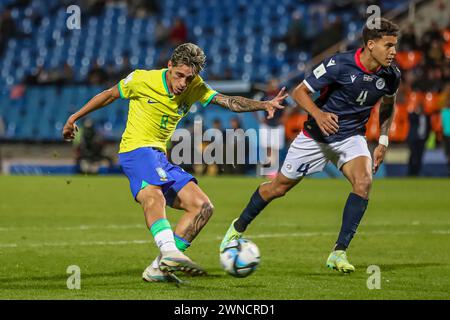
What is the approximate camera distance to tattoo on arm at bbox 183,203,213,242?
26.1ft

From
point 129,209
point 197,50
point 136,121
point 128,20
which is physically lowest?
point 129,209

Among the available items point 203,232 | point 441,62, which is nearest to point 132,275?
point 203,232

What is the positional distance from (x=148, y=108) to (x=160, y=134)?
25 cm

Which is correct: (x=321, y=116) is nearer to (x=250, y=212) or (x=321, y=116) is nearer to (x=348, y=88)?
(x=348, y=88)

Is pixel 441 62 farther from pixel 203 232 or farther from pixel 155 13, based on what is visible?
pixel 203 232

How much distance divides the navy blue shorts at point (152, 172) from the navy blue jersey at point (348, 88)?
66.8 inches

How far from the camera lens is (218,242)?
442 inches

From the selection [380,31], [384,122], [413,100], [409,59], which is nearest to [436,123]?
[413,100]

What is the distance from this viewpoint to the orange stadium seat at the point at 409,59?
25.7m

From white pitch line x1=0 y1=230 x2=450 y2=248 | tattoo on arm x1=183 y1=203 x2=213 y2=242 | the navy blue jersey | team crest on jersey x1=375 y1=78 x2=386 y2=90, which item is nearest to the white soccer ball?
tattoo on arm x1=183 y1=203 x2=213 y2=242

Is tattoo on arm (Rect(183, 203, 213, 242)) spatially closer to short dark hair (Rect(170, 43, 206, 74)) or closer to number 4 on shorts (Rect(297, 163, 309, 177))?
short dark hair (Rect(170, 43, 206, 74))

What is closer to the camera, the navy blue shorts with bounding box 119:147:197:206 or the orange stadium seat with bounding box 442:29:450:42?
the navy blue shorts with bounding box 119:147:197:206

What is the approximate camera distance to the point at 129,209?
51.1ft
